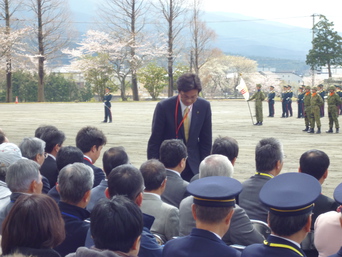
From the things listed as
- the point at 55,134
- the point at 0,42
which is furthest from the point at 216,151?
the point at 0,42

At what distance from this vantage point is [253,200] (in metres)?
4.45

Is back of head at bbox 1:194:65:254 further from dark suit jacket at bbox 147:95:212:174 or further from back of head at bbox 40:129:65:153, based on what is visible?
back of head at bbox 40:129:65:153

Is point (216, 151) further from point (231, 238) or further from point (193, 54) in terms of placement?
point (193, 54)

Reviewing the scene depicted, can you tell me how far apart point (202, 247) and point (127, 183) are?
0.96m

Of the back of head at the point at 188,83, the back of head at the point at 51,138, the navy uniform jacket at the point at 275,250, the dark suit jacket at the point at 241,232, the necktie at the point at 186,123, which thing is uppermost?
the back of head at the point at 188,83

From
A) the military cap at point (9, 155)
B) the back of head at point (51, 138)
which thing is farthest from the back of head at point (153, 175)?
the back of head at point (51, 138)

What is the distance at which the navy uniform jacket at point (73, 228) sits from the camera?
373 cm

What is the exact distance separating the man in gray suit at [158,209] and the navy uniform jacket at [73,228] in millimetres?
490

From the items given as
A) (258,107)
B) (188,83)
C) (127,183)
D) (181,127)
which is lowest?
(258,107)

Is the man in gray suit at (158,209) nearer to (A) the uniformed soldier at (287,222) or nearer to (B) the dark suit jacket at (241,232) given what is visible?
(B) the dark suit jacket at (241,232)

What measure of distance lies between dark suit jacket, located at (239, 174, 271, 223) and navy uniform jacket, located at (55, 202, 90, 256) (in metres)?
1.36

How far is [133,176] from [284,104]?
89.3 ft

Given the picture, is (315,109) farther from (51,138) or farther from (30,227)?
(30,227)

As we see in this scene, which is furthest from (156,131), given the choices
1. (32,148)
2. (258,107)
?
(258,107)
